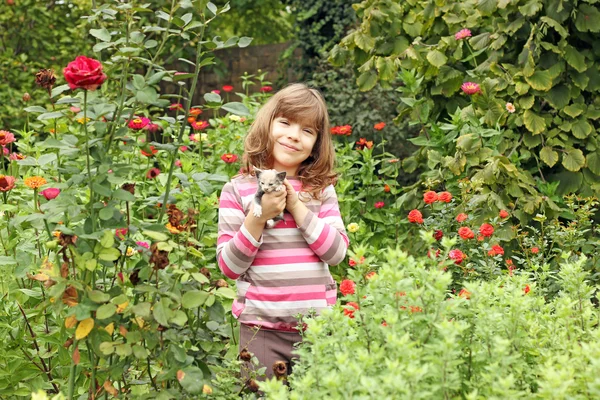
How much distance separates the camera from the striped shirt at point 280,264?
7.75 ft

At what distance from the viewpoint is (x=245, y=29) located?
448 inches

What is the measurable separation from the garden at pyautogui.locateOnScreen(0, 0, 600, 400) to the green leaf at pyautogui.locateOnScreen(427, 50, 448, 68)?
14 mm

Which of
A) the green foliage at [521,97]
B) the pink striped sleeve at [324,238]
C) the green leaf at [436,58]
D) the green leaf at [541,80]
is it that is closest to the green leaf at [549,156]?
the green foliage at [521,97]

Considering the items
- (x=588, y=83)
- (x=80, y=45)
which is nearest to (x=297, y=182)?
(x=588, y=83)

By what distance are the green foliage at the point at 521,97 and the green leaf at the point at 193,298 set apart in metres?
2.18

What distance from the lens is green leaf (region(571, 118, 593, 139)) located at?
405 cm

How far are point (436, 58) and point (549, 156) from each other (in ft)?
2.86

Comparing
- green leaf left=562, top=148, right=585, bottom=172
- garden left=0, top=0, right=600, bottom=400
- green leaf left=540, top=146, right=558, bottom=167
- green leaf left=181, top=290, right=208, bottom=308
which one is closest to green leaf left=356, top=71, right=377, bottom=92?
garden left=0, top=0, right=600, bottom=400

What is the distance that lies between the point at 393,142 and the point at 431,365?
471cm

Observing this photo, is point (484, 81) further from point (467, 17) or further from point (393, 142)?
point (393, 142)

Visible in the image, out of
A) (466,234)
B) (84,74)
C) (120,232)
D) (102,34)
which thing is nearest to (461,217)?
(466,234)

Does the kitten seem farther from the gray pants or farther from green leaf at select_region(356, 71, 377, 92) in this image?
green leaf at select_region(356, 71, 377, 92)

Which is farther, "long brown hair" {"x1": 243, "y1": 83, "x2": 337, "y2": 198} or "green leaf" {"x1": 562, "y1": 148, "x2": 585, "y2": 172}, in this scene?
"green leaf" {"x1": 562, "y1": 148, "x2": 585, "y2": 172}

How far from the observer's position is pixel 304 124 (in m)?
2.52
